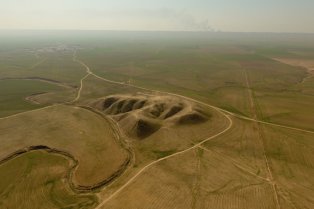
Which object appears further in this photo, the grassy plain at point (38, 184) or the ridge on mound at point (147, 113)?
the ridge on mound at point (147, 113)

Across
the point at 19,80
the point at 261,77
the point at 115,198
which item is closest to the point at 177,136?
the point at 115,198

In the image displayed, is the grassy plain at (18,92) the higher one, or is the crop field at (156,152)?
the crop field at (156,152)

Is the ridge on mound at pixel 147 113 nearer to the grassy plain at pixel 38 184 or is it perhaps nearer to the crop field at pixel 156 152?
the crop field at pixel 156 152

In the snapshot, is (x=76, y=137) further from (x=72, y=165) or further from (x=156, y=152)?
(x=156, y=152)

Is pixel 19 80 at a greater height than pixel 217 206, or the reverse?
pixel 217 206

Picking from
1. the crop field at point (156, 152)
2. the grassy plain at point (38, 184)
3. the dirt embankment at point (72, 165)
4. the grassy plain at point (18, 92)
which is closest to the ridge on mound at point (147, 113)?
the crop field at point (156, 152)

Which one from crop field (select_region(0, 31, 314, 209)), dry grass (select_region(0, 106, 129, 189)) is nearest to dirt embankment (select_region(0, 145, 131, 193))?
crop field (select_region(0, 31, 314, 209))

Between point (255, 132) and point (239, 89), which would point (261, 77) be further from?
point (255, 132)

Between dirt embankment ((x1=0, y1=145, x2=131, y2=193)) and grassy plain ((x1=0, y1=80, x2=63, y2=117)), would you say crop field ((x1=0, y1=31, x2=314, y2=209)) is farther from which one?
grassy plain ((x1=0, y1=80, x2=63, y2=117))
